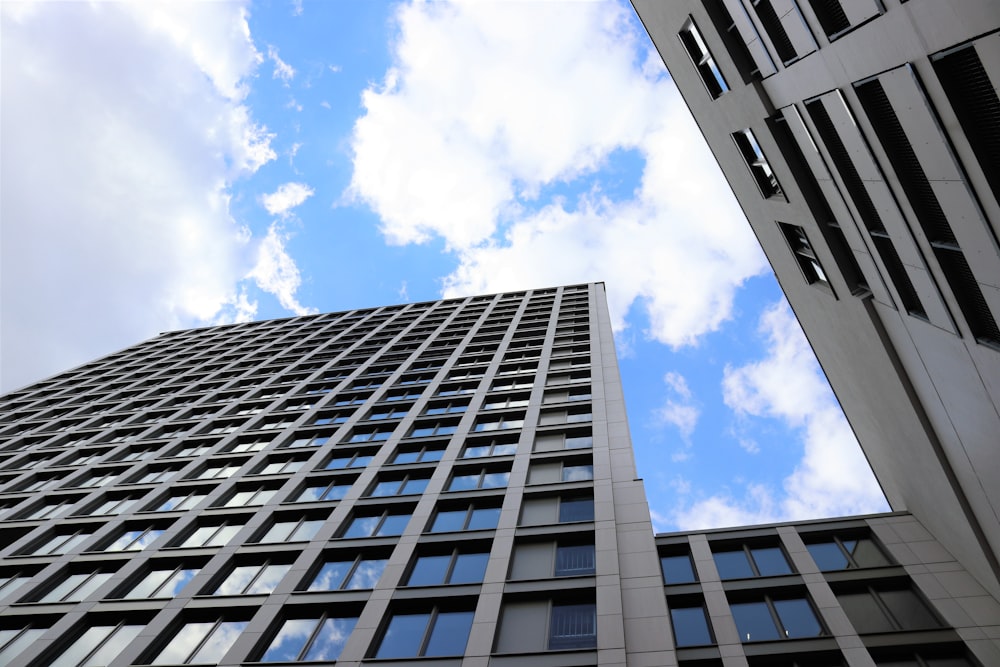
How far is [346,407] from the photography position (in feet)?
115

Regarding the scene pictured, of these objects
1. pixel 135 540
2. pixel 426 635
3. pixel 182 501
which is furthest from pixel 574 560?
pixel 182 501

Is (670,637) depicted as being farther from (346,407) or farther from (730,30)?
(346,407)

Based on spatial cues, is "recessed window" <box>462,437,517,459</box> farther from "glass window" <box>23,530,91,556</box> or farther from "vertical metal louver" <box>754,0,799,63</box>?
"vertical metal louver" <box>754,0,799,63</box>

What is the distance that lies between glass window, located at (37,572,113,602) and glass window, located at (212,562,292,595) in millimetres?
4734

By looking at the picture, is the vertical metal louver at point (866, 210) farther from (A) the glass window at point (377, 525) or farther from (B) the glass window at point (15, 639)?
(B) the glass window at point (15, 639)

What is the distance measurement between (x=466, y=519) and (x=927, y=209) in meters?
17.0

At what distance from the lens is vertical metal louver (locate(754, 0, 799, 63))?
15773mm

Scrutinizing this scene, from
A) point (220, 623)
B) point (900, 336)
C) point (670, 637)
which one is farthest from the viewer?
point (220, 623)

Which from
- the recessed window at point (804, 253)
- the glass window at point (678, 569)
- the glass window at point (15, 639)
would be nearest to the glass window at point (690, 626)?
the glass window at point (678, 569)

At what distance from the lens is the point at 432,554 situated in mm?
20547

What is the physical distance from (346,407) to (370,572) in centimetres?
1590

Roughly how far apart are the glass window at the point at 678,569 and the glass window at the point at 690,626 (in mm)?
1345

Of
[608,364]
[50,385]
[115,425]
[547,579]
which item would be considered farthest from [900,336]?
[50,385]

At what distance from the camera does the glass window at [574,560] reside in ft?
60.3
